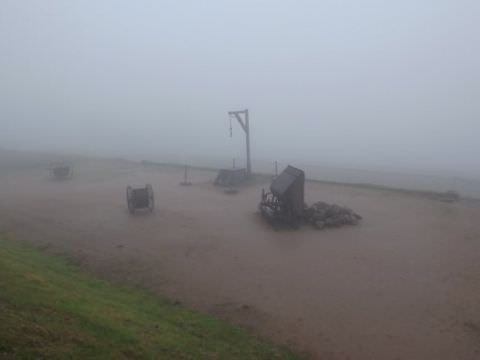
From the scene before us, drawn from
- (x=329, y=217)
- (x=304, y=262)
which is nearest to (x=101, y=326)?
(x=304, y=262)

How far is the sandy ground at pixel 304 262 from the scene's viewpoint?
9242 mm

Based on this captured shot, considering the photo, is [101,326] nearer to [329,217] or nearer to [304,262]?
[304,262]

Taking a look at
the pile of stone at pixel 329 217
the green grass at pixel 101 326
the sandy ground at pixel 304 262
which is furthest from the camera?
the pile of stone at pixel 329 217

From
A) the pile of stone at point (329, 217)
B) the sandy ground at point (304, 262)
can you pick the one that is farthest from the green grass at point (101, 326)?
the pile of stone at point (329, 217)

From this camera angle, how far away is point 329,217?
18.2 meters

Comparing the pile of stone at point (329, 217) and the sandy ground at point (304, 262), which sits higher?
the pile of stone at point (329, 217)

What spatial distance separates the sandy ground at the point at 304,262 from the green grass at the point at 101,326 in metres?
0.86

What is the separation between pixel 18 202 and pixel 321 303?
1875 cm

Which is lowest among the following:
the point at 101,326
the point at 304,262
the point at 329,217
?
the point at 304,262

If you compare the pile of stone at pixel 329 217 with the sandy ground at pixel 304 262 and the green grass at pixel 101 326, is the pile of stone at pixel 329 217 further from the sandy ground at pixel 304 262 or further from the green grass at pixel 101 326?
the green grass at pixel 101 326

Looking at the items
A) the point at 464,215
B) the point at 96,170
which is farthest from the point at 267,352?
the point at 96,170

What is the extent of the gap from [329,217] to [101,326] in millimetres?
13092

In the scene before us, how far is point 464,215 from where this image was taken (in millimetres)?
19781

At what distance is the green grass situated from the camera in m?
5.64
